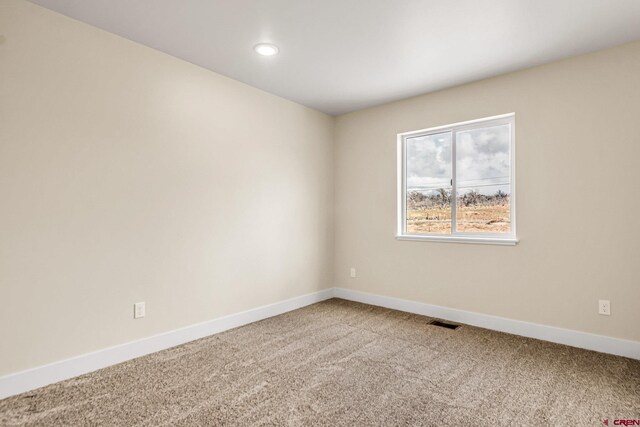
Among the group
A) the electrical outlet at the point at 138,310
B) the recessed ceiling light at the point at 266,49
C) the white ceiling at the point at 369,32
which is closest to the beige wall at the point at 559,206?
the white ceiling at the point at 369,32

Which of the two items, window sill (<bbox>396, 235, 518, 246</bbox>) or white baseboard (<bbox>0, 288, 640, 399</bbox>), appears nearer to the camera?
white baseboard (<bbox>0, 288, 640, 399</bbox>)

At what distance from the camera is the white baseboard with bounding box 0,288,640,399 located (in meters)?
2.16

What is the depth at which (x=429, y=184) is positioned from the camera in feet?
12.7

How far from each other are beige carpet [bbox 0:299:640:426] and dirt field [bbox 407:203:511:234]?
1.06 meters

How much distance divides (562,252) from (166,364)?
3363 mm

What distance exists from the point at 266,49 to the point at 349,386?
2609 mm

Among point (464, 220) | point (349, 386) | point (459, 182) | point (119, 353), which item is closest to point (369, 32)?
point (459, 182)

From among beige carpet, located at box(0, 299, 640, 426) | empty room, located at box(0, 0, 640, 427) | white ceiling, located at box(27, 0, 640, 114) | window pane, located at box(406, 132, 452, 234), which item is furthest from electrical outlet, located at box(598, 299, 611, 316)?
white ceiling, located at box(27, 0, 640, 114)

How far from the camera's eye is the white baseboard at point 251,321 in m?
2.16

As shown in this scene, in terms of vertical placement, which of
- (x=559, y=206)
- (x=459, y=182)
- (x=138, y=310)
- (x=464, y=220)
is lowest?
(x=138, y=310)

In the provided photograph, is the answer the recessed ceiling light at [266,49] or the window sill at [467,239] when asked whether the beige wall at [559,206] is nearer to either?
the window sill at [467,239]

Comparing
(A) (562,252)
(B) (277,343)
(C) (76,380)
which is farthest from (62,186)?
(A) (562,252)

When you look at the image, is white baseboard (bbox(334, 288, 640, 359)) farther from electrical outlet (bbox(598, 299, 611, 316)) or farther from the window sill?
the window sill

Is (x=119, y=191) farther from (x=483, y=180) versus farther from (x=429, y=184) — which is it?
(x=483, y=180)
